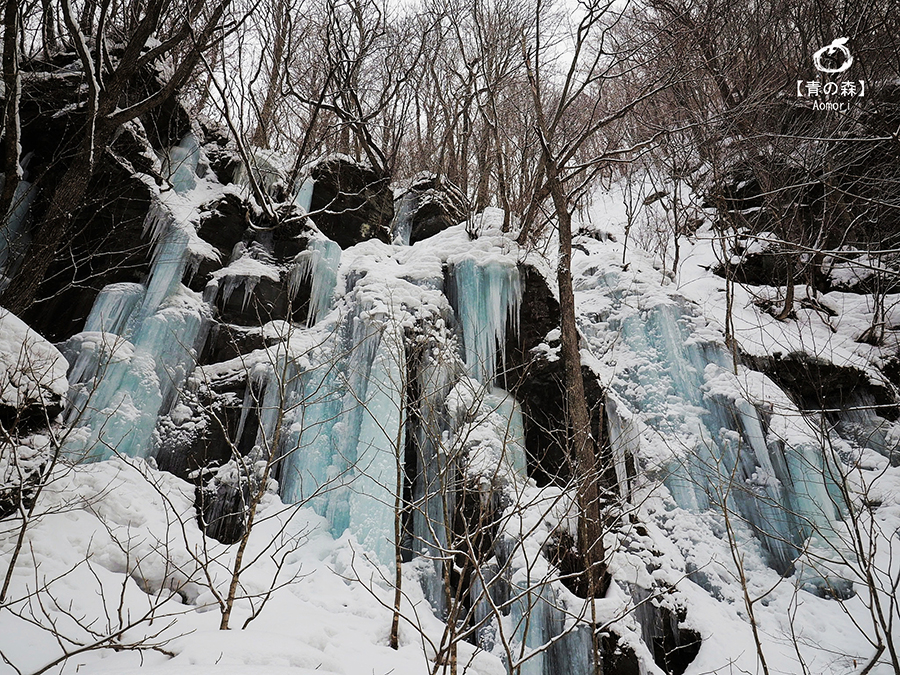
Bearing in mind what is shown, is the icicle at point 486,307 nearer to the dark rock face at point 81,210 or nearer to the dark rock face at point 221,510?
the dark rock face at point 221,510

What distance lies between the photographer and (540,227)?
27.0 ft

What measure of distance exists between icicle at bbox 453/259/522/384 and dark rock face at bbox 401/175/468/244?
2.73m

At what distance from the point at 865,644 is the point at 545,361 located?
4.27 metres

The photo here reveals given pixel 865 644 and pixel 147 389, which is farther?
pixel 147 389

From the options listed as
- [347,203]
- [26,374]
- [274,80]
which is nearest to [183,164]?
[347,203]

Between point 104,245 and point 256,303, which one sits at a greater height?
point 104,245

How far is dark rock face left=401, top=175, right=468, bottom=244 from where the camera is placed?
9.41 meters

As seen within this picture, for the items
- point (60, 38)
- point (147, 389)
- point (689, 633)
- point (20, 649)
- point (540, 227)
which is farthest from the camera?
point (540, 227)

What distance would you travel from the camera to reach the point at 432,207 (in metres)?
9.53

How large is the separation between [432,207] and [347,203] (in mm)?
1767

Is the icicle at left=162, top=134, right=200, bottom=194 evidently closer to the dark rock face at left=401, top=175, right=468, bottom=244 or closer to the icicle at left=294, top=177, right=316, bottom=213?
the icicle at left=294, top=177, right=316, bottom=213

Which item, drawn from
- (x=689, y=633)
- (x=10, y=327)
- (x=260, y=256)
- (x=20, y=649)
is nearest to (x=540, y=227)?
(x=260, y=256)

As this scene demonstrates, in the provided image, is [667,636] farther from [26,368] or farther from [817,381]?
[26,368]

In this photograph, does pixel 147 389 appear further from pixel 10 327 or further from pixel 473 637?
pixel 473 637
